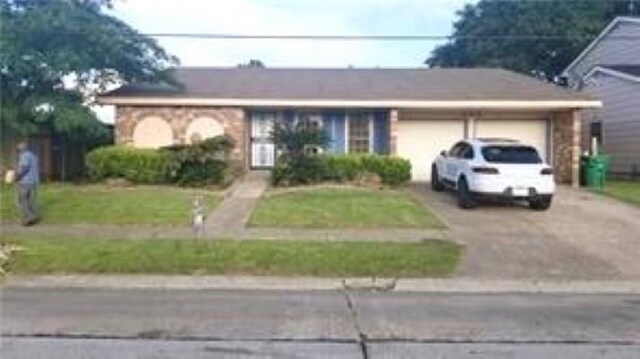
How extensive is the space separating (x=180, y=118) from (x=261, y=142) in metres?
2.98

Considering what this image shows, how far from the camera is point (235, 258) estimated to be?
15.9m

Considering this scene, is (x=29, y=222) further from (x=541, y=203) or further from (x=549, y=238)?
(x=541, y=203)

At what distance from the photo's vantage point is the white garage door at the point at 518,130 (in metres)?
32.1

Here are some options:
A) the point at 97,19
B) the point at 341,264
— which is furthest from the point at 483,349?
the point at 97,19

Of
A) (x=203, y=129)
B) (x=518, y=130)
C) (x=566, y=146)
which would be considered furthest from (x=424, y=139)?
(x=203, y=129)

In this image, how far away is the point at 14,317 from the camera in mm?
10984

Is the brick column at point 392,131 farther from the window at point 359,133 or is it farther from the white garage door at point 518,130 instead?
the white garage door at point 518,130

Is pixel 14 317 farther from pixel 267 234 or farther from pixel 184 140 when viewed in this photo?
pixel 184 140

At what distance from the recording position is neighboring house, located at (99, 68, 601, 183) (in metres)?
29.9

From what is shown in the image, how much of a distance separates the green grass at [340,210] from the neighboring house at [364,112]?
5602mm

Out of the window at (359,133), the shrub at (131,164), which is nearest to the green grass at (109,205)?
the shrub at (131,164)

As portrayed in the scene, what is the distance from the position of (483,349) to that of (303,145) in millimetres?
17926

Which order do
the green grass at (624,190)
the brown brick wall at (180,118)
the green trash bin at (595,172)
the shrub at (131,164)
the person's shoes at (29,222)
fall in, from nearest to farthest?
the person's shoes at (29,222), the green grass at (624,190), the shrub at (131,164), the brown brick wall at (180,118), the green trash bin at (595,172)

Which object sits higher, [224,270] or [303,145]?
[303,145]
